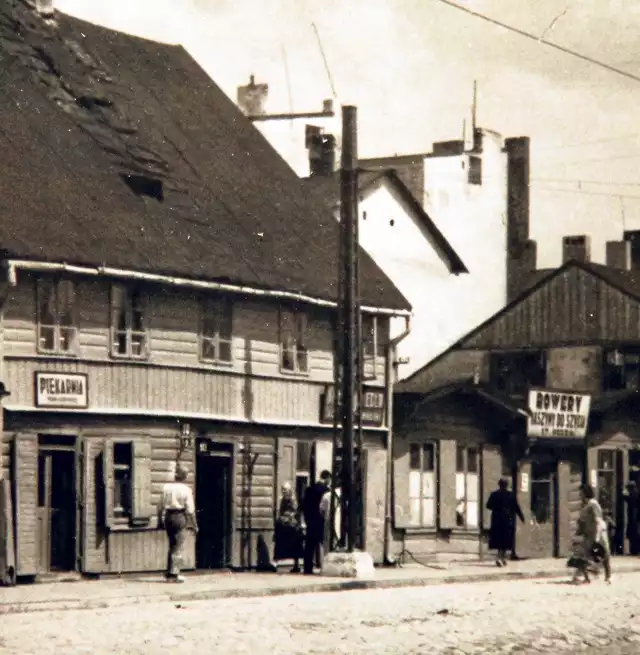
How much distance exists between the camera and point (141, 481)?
33.6 meters

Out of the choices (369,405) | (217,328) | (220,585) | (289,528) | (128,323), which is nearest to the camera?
(220,585)

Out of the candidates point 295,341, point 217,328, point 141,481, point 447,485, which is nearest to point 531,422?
point 447,485

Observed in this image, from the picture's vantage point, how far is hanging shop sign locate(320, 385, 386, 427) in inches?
1534

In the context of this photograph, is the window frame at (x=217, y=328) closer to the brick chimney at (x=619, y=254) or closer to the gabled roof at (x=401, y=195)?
the gabled roof at (x=401, y=195)

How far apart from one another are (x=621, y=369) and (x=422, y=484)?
16.1 m

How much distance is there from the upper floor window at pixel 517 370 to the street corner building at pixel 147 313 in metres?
17.1

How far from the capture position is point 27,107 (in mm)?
35000

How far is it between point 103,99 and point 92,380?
258 inches

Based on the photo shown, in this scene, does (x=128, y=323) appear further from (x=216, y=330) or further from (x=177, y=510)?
(x=177, y=510)

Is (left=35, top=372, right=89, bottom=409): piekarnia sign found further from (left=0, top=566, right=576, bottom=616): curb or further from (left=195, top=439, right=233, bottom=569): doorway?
(left=0, top=566, right=576, bottom=616): curb

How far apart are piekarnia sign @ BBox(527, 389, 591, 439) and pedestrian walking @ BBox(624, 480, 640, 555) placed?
1.70 m

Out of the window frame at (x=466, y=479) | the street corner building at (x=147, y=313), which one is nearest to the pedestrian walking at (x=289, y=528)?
the street corner building at (x=147, y=313)

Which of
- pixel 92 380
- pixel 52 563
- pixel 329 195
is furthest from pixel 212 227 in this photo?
pixel 329 195

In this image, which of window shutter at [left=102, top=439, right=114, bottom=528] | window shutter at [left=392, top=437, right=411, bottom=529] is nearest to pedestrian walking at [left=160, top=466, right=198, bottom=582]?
window shutter at [left=102, top=439, right=114, bottom=528]
